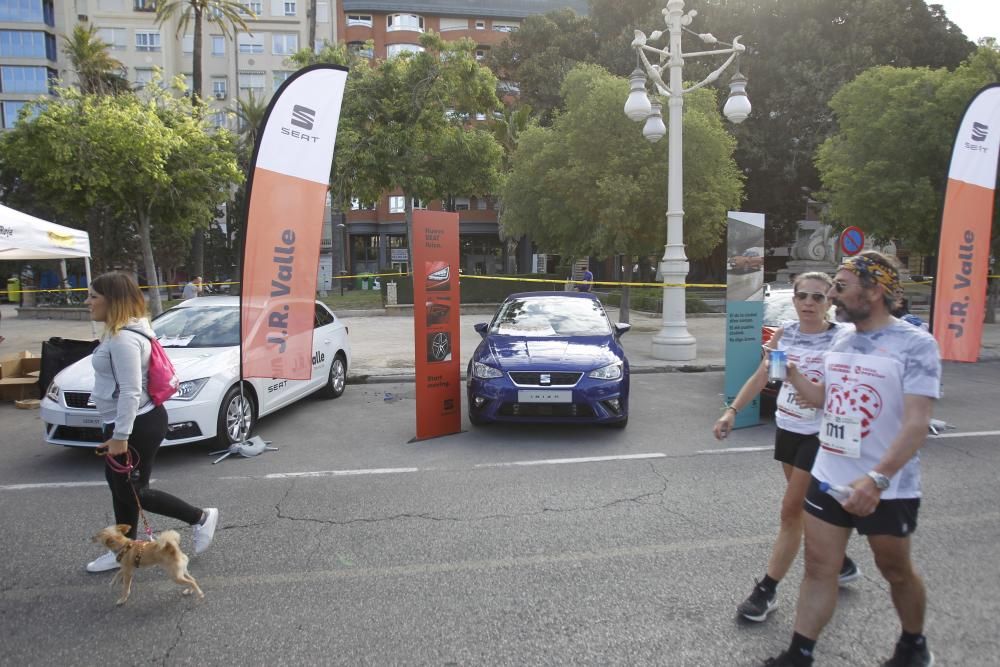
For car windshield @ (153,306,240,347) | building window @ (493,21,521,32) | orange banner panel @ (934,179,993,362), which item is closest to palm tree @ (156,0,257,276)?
car windshield @ (153,306,240,347)

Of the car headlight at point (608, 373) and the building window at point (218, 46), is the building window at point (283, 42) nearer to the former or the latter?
the building window at point (218, 46)

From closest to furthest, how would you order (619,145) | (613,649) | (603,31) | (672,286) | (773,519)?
(613,649) < (773,519) < (672,286) < (619,145) < (603,31)

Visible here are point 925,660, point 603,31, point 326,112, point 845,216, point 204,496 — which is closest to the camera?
point 925,660

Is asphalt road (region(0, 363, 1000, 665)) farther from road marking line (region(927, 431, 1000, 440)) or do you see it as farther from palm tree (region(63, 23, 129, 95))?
palm tree (region(63, 23, 129, 95))

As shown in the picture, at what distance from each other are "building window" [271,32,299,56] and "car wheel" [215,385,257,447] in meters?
47.9

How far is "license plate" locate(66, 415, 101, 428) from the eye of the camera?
5436 millimetres

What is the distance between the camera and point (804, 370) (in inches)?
125

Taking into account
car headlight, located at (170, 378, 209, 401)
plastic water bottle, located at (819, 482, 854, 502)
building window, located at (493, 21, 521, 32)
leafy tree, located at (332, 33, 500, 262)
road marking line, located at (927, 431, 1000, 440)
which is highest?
building window, located at (493, 21, 521, 32)

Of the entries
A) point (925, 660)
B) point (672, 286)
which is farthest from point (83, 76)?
point (925, 660)

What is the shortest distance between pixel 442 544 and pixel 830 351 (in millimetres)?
2511

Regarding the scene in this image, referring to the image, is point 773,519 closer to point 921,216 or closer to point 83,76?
point 921,216

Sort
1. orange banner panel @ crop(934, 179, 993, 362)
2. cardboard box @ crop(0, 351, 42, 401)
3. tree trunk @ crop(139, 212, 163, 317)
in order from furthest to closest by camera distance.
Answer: tree trunk @ crop(139, 212, 163, 317) → cardboard box @ crop(0, 351, 42, 401) → orange banner panel @ crop(934, 179, 993, 362)

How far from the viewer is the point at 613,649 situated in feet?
9.20

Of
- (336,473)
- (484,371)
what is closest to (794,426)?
(336,473)
